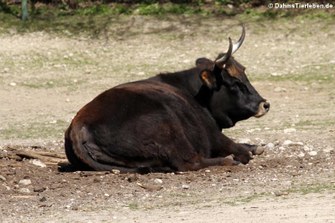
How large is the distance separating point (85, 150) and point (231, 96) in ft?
6.07

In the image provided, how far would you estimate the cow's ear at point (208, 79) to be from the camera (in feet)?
37.4

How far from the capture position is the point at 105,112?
10.6m

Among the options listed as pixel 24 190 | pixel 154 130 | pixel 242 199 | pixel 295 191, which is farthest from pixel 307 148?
pixel 24 190

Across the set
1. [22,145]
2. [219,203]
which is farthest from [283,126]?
[219,203]

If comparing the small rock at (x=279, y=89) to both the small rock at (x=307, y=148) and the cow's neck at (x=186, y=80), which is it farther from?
the cow's neck at (x=186, y=80)

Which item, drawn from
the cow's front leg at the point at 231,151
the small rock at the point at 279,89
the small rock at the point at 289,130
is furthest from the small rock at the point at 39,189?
the small rock at the point at 279,89

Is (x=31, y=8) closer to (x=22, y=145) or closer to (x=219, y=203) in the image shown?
(x=22, y=145)

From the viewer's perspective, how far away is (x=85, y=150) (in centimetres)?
1053

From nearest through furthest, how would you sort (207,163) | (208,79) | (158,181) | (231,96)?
(158,181), (207,163), (208,79), (231,96)

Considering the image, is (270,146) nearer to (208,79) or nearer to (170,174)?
(208,79)

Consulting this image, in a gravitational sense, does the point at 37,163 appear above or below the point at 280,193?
below

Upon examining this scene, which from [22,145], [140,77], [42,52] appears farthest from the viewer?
[42,52]

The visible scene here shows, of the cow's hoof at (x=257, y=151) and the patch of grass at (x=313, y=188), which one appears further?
the cow's hoof at (x=257, y=151)

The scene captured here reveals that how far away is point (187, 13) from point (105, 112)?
39.5 ft
